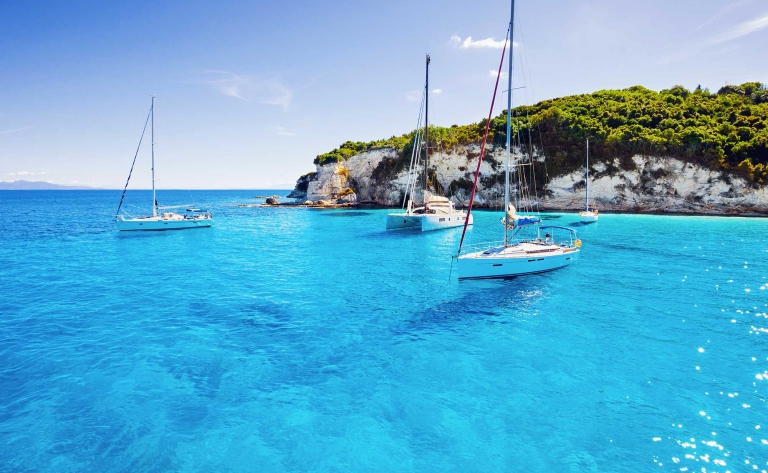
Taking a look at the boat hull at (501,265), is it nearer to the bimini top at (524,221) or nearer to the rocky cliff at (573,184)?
the bimini top at (524,221)

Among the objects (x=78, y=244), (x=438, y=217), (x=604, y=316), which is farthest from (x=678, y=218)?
(x=78, y=244)

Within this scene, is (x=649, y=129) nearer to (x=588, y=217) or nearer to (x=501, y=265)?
(x=588, y=217)

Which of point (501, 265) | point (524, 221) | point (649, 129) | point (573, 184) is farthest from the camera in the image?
point (573, 184)

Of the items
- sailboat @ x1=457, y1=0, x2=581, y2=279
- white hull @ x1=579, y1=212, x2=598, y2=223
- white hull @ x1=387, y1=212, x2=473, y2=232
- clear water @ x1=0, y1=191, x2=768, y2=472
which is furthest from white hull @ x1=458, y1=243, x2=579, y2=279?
white hull @ x1=579, y1=212, x2=598, y2=223

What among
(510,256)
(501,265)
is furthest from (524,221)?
(501,265)

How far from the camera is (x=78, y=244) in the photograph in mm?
36781

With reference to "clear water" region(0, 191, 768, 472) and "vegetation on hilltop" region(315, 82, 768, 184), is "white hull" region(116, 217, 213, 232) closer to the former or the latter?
"clear water" region(0, 191, 768, 472)

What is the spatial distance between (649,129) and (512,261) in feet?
196

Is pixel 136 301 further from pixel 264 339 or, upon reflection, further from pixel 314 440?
pixel 314 440

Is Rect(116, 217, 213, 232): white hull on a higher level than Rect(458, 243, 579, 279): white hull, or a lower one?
higher

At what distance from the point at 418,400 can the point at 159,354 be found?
30.4ft

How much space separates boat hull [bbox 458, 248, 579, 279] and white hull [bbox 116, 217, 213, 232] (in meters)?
40.5

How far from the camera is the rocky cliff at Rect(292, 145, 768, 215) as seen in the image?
189ft

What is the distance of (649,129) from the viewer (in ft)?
206
